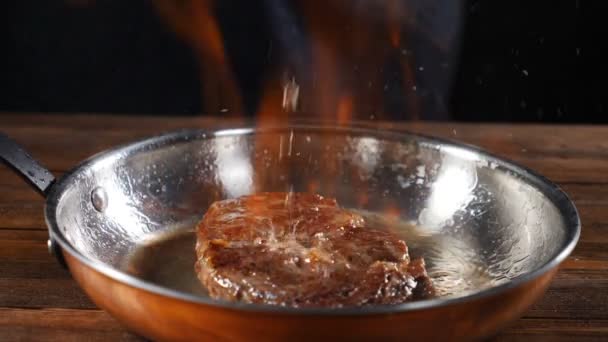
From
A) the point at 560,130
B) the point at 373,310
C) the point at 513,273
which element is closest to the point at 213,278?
the point at 373,310

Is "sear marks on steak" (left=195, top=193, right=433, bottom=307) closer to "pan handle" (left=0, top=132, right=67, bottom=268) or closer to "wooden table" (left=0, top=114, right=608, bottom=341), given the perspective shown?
"wooden table" (left=0, top=114, right=608, bottom=341)

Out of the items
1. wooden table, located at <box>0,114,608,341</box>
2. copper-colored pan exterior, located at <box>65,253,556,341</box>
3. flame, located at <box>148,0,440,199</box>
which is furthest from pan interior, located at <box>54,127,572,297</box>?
flame, located at <box>148,0,440,199</box>

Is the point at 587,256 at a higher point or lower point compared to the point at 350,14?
lower

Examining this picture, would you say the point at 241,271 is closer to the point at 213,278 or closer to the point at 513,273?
the point at 213,278

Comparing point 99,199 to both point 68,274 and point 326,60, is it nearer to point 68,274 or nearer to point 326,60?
point 68,274

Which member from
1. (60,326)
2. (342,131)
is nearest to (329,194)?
(342,131)

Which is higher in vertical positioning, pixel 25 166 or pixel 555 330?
pixel 25 166
